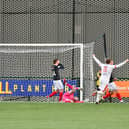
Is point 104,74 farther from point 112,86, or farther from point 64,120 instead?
point 64,120

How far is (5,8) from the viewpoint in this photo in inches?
1092

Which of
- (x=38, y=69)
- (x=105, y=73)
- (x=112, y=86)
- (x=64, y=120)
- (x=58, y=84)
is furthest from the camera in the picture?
(x=38, y=69)

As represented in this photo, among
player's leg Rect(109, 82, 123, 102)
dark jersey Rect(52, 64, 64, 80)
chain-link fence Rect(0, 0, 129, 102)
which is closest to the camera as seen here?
player's leg Rect(109, 82, 123, 102)

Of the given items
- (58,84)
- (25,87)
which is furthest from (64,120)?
(25,87)

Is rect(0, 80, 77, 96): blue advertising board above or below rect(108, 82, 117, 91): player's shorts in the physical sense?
below

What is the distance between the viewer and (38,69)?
21.9 meters

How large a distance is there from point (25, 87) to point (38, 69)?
1.20m

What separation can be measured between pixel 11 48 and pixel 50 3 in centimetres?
712

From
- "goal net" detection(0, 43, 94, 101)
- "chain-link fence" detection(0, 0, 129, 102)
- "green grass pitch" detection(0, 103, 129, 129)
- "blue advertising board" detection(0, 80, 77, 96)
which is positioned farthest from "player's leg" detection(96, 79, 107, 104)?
"chain-link fence" detection(0, 0, 129, 102)

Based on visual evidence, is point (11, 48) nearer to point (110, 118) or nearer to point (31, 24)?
Answer: point (31, 24)

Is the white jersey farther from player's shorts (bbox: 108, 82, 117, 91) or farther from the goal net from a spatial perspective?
the goal net

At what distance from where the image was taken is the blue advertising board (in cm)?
2088

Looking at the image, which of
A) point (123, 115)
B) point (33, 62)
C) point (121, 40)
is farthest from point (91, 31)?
point (123, 115)

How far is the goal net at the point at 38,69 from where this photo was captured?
2094cm
